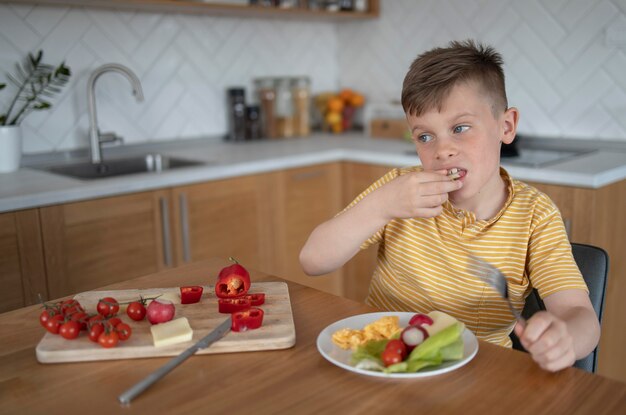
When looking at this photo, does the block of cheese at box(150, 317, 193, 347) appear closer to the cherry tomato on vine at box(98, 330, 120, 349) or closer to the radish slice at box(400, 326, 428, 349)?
the cherry tomato on vine at box(98, 330, 120, 349)

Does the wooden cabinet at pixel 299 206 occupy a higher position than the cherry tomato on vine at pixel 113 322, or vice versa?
the cherry tomato on vine at pixel 113 322

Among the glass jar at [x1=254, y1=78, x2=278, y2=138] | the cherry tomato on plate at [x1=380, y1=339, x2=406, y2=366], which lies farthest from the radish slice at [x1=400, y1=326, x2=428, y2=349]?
the glass jar at [x1=254, y1=78, x2=278, y2=138]

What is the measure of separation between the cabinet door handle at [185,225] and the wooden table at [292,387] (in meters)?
1.29

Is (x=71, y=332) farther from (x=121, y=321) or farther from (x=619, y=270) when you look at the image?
(x=619, y=270)

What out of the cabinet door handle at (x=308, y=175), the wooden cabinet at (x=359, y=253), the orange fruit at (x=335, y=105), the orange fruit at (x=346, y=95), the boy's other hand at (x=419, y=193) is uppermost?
the orange fruit at (x=346, y=95)

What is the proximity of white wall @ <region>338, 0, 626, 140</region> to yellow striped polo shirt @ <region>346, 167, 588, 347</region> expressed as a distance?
1440 mm

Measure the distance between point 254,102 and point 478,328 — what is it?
2.18 meters

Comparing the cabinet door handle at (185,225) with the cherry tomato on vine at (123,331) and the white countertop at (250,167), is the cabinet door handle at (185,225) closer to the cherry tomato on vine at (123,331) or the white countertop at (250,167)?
the white countertop at (250,167)

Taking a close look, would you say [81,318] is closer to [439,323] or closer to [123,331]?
[123,331]

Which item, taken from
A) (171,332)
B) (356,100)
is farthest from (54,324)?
(356,100)

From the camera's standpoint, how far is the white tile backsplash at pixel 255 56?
8.07 feet

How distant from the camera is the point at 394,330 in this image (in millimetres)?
933

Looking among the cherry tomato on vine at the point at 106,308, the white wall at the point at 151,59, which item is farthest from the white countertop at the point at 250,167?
the cherry tomato on vine at the point at 106,308

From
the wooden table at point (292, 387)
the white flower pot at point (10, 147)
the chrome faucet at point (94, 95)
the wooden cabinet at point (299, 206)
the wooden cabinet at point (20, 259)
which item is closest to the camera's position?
the wooden table at point (292, 387)
